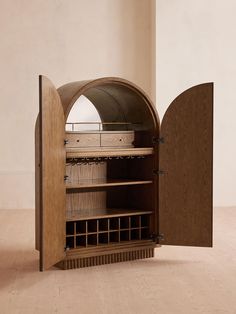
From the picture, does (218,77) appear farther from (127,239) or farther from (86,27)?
(127,239)

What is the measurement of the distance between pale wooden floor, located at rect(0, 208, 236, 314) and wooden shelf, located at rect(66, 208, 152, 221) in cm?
42

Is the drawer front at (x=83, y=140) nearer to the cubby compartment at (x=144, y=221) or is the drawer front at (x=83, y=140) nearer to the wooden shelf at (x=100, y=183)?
the wooden shelf at (x=100, y=183)

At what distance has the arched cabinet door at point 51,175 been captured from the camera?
15.3ft

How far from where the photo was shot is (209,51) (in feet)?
28.7

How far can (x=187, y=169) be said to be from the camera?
214 inches

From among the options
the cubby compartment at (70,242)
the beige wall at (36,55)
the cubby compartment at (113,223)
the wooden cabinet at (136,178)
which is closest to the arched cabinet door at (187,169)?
the wooden cabinet at (136,178)

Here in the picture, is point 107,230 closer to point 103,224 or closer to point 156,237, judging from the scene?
point 103,224

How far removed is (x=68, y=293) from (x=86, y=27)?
16.3 ft

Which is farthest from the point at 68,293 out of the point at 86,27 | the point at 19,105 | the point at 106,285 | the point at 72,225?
→ the point at 86,27

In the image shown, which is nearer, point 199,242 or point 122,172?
point 199,242

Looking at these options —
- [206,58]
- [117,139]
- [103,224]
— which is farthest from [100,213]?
[206,58]

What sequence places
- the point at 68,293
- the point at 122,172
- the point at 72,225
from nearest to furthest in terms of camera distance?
the point at 68,293, the point at 72,225, the point at 122,172

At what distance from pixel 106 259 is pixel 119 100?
143 cm

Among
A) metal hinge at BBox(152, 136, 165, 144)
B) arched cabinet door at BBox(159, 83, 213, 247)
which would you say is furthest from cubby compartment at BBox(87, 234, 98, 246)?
metal hinge at BBox(152, 136, 165, 144)
